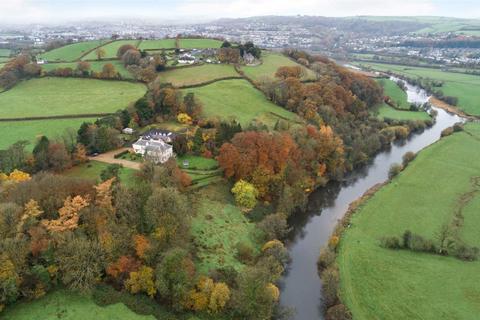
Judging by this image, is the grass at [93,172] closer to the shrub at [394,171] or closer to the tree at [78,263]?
the tree at [78,263]

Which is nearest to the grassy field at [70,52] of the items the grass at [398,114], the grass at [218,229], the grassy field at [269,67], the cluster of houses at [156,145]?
the grassy field at [269,67]

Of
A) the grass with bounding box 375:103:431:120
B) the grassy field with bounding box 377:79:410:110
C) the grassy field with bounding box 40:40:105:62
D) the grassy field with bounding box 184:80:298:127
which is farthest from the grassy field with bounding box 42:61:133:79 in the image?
the grassy field with bounding box 377:79:410:110

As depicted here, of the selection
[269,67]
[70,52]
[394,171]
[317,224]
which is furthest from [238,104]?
[70,52]

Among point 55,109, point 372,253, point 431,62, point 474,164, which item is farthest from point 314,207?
point 431,62

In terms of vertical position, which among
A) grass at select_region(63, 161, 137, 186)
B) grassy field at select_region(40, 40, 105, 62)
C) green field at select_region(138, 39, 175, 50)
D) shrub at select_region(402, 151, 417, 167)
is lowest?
shrub at select_region(402, 151, 417, 167)

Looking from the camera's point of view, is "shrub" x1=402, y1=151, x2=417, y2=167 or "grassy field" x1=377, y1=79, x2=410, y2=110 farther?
"grassy field" x1=377, y1=79, x2=410, y2=110

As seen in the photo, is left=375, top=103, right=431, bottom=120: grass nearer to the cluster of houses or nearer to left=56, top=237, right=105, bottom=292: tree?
the cluster of houses
